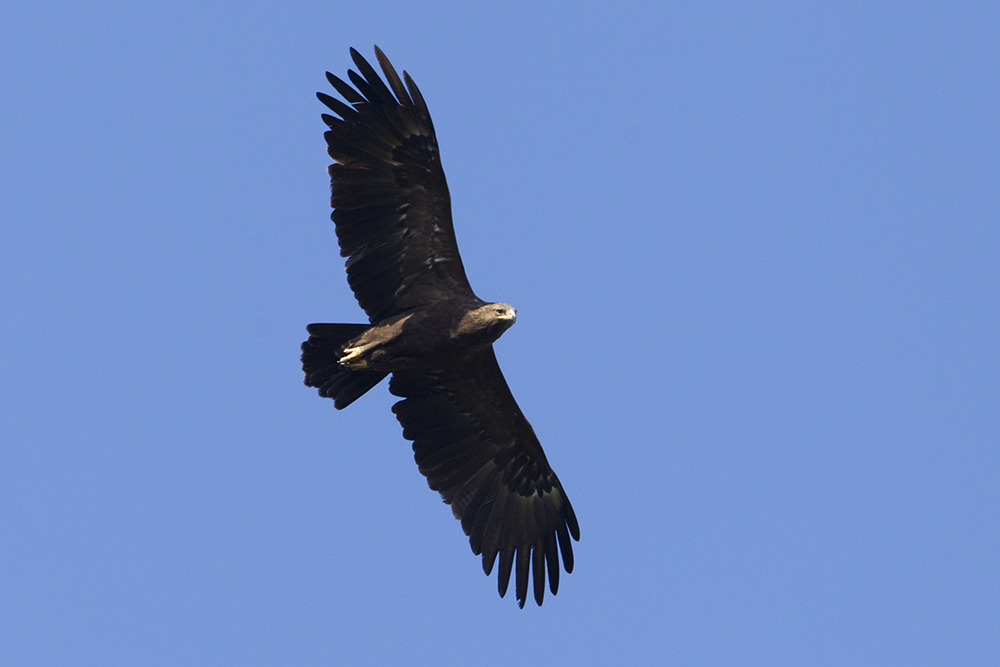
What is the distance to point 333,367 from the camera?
1564cm

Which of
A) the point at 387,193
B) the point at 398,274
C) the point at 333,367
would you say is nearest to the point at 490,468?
the point at 333,367

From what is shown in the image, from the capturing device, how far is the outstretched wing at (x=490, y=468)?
54.2 feet

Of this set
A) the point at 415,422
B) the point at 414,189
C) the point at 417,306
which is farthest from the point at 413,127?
the point at 415,422

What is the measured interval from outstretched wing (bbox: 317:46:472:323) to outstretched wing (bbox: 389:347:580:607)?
1356mm

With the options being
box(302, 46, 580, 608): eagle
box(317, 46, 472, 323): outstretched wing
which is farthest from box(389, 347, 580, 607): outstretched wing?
box(317, 46, 472, 323): outstretched wing

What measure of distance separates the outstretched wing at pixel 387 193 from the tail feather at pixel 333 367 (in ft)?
1.41

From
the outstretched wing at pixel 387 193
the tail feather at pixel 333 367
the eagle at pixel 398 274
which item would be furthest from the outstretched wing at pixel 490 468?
the outstretched wing at pixel 387 193

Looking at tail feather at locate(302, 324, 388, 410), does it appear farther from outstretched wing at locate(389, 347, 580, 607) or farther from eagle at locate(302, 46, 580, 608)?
outstretched wing at locate(389, 347, 580, 607)

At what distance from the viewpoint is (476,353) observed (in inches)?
622

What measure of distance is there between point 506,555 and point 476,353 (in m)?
2.70

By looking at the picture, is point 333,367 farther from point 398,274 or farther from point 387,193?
point 387,193

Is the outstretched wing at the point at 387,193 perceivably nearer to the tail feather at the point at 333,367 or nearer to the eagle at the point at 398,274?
the eagle at the point at 398,274

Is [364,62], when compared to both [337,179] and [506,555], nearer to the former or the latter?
[337,179]

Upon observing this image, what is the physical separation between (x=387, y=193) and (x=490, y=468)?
3877 mm
